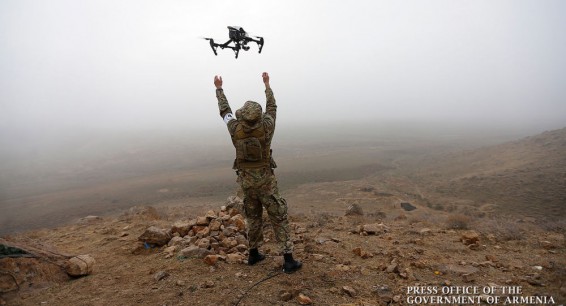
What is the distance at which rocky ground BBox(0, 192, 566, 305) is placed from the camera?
11.5 feet

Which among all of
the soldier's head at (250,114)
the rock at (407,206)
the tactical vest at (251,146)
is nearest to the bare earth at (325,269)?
the tactical vest at (251,146)

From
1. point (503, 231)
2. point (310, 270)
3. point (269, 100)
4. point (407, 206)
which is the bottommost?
point (407, 206)

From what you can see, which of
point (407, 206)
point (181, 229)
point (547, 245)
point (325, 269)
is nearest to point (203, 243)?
point (181, 229)

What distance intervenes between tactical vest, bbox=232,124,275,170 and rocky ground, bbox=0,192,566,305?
1.49 metres

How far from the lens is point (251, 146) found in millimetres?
3918

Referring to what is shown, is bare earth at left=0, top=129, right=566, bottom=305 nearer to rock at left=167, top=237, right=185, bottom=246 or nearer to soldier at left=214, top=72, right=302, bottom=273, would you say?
rock at left=167, top=237, right=185, bottom=246

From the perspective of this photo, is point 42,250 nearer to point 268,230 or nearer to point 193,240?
point 193,240

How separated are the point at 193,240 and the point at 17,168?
5109 cm

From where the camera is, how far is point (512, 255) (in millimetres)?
4676

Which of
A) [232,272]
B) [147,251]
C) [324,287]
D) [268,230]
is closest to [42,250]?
[147,251]

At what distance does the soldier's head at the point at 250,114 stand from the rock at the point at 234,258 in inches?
81.7

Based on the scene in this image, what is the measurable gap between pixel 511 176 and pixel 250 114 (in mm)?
22020

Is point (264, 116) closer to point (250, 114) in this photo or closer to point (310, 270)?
point (250, 114)

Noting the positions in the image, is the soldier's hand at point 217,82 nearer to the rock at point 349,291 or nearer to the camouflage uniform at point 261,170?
the camouflage uniform at point 261,170
